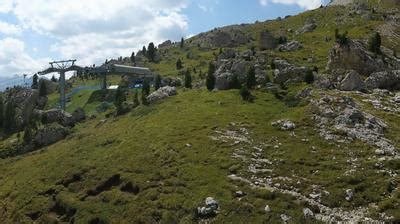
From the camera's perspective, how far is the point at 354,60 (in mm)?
114000

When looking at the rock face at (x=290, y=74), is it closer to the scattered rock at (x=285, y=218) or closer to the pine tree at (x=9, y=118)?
the scattered rock at (x=285, y=218)

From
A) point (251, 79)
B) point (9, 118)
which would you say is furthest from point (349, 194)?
point (9, 118)

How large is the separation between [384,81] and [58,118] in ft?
252

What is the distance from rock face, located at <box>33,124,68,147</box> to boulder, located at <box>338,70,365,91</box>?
199 feet

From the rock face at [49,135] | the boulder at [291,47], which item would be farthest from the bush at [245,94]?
the boulder at [291,47]

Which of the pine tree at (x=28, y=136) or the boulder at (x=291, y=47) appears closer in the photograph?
the pine tree at (x=28, y=136)

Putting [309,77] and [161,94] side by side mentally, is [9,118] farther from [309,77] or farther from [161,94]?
[309,77]

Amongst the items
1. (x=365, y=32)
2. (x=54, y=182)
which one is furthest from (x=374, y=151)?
(x=365, y=32)

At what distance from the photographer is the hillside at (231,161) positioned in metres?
59.2

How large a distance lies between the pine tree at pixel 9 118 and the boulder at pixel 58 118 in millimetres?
10608

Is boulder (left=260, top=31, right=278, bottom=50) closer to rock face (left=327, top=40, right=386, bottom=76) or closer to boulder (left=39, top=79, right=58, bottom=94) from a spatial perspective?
rock face (left=327, top=40, right=386, bottom=76)

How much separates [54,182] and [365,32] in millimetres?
127140

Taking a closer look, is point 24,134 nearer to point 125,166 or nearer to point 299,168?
point 125,166

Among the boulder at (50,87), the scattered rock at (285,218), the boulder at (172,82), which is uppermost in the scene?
the boulder at (172,82)
